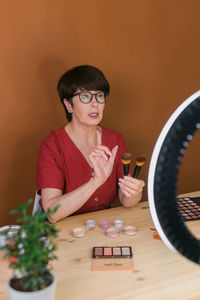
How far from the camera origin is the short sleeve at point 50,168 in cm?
151

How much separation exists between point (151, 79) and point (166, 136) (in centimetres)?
154

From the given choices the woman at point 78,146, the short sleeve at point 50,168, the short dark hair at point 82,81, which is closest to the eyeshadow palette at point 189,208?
the woman at point 78,146

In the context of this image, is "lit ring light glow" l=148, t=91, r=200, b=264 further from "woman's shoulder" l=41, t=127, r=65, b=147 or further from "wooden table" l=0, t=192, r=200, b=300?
"woman's shoulder" l=41, t=127, r=65, b=147

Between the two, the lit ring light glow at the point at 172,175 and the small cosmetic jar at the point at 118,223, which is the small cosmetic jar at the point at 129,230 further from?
the lit ring light glow at the point at 172,175

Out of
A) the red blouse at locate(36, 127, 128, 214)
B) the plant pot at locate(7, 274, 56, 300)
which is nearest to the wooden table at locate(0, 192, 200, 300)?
the plant pot at locate(7, 274, 56, 300)

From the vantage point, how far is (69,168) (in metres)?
1.65

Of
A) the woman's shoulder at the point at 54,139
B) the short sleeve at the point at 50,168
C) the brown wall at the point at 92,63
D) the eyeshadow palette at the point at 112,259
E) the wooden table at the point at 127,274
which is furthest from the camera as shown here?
the brown wall at the point at 92,63

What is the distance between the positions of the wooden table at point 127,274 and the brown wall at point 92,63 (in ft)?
2.69

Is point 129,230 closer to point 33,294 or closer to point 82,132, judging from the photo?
point 33,294

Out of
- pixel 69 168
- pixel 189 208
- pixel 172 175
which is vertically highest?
pixel 172 175

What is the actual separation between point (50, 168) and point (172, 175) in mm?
947

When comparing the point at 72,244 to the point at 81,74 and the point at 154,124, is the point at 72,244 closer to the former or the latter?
the point at 81,74

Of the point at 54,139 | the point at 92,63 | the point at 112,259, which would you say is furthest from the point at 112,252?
the point at 92,63

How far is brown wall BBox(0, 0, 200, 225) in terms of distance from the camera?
1776mm
